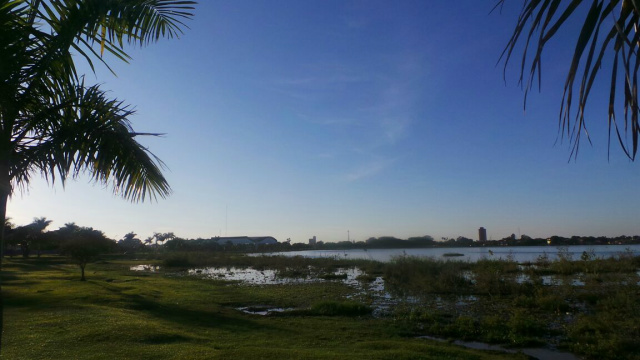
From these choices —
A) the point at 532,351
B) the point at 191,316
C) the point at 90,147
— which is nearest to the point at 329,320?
the point at 191,316

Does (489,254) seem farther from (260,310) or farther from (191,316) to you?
(191,316)

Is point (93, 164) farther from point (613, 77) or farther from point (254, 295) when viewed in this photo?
point (254, 295)

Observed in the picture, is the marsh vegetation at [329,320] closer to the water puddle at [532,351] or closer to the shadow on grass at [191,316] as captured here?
the shadow on grass at [191,316]

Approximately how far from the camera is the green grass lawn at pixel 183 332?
8359mm

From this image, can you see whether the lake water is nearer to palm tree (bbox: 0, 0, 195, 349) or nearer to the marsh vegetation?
the marsh vegetation

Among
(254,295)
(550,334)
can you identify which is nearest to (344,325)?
(550,334)

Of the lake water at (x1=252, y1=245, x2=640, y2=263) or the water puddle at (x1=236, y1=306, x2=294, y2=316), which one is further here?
the lake water at (x1=252, y1=245, x2=640, y2=263)

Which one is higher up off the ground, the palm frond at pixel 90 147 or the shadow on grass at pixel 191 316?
the palm frond at pixel 90 147

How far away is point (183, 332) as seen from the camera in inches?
428

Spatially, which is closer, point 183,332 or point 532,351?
point 532,351

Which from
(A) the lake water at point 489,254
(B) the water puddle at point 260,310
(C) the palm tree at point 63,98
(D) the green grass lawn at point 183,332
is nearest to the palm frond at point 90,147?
(C) the palm tree at point 63,98

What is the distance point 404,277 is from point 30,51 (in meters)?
24.4

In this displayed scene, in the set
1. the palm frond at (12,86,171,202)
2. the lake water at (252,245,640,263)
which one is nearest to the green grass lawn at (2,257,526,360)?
the palm frond at (12,86,171,202)

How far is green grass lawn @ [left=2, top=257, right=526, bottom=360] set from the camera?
27.4ft
